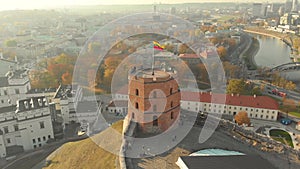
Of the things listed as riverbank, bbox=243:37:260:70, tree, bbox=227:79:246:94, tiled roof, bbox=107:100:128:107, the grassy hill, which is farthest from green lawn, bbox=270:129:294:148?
riverbank, bbox=243:37:260:70

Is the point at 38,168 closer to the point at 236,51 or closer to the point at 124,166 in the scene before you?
the point at 124,166

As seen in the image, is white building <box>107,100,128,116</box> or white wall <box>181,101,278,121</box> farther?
white building <box>107,100,128,116</box>

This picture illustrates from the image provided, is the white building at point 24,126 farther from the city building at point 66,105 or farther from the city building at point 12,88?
the city building at point 12,88

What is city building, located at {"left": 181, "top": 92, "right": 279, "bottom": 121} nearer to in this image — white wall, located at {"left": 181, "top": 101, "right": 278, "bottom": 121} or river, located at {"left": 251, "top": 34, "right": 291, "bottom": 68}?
white wall, located at {"left": 181, "top": 101, "right": 278, "bottom": 121}

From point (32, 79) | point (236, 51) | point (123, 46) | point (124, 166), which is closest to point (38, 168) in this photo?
point (124, 166)

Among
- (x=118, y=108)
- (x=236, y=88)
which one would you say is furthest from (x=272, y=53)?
(x=118, y=108)

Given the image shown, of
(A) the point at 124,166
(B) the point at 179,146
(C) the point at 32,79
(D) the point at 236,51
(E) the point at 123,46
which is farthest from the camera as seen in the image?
(D) the point at 236,51
